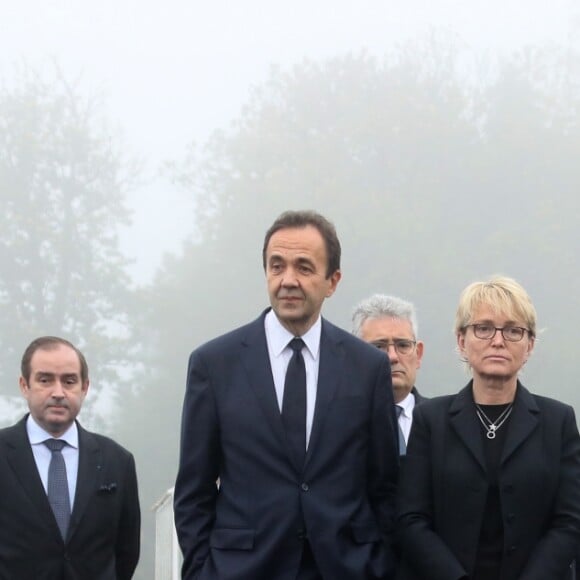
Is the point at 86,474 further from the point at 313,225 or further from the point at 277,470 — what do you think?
the point at 313,225

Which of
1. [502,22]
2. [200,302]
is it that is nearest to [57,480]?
[200,302]

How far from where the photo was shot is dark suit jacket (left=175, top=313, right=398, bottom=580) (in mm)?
3586

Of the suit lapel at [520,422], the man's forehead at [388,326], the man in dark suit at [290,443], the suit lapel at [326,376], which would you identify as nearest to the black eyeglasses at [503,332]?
the suit lapel at [520,422]

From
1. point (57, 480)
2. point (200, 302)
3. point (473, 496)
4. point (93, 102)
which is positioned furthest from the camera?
point (93, 102)

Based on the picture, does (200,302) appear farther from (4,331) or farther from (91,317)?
(4,331)

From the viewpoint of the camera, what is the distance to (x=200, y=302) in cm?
3853

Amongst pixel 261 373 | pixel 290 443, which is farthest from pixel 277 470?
pixel 261 373

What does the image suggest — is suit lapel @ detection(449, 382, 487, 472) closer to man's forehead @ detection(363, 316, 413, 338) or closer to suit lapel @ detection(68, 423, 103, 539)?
man's forehead @ detection(363, 316, 413, 338)

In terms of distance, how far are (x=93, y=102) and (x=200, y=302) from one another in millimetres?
8733

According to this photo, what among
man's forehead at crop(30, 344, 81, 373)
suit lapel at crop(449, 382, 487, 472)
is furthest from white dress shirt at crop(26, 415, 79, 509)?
suit lapel at crop(449, 382, 487, 472)

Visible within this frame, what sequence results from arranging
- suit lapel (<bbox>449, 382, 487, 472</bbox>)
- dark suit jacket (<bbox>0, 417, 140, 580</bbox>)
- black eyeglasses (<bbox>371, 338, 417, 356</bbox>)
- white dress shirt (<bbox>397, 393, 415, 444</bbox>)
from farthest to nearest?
black eyeglasses (<bbox>371, 338, 417, 356</bbox>) → white dress shirt (<bbox>397, 393, 415, 444</bbox>) → dark suit jacket (<bbox>0, 417, 140, 580</bbox>) → suit lapel (<bbox>449, 382, 487, 472</bbox>)

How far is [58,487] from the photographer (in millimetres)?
4652

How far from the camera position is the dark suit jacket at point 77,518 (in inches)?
177

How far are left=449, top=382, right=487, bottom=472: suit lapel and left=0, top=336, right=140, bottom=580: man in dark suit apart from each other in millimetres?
1670
